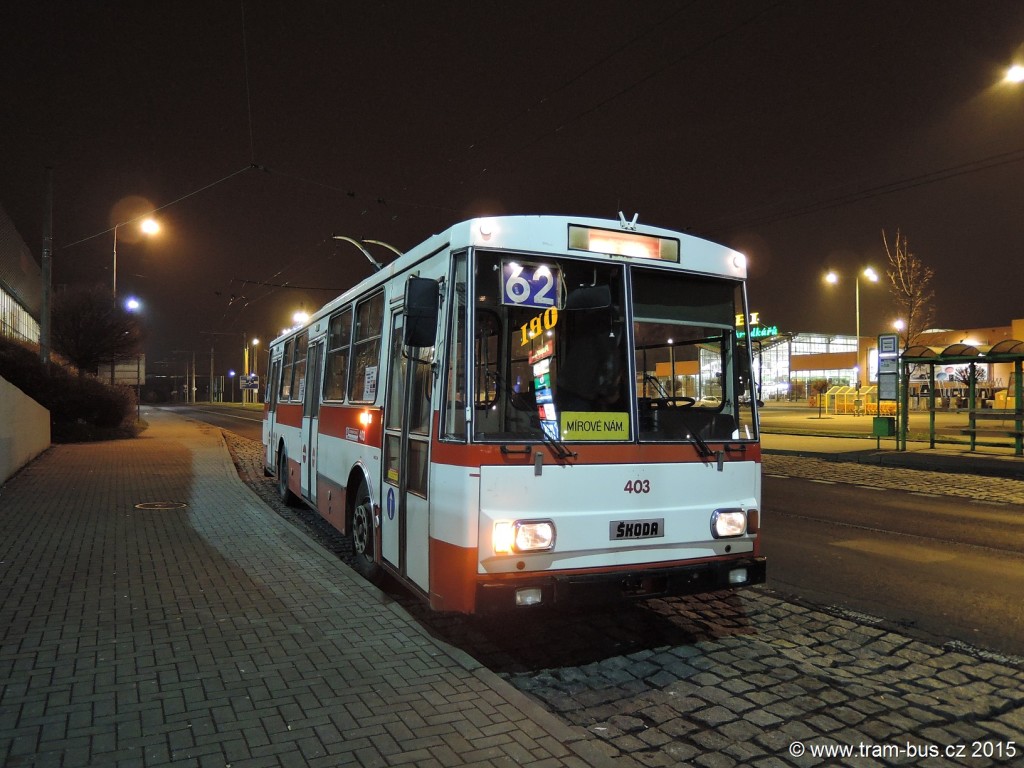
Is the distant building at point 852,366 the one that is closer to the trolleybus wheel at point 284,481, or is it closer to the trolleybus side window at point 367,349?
the trolleybus wheel at point 284,481

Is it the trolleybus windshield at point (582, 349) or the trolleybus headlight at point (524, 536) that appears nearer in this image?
the trolleybus headlight at point (524, 536)

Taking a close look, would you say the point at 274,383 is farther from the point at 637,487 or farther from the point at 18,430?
the point at 637,487

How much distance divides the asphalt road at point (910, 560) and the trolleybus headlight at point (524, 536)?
3.07 meters

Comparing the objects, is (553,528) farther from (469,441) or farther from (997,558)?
(997,558)

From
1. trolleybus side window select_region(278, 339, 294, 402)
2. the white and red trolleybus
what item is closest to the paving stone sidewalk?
the white and red trolleybus

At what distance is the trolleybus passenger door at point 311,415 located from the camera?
9.13m

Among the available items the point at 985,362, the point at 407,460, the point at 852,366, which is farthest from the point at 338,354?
the point at 852,366

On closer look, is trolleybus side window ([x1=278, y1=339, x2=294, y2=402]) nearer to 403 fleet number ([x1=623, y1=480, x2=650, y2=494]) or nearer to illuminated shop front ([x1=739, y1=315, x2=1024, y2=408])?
403 fleet number ([x1=623, y1=480, x2=650, y2=494])

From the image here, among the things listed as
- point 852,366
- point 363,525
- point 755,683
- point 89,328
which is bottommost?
point 755,683

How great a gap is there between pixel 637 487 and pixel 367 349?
3.23m

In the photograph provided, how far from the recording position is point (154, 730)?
3635mm

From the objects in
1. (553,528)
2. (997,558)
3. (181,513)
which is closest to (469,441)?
(553,528)

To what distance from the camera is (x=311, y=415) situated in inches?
367

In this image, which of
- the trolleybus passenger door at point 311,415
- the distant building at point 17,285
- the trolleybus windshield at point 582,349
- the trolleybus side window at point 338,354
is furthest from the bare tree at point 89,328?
the trolleybus windshield at point 582,349
